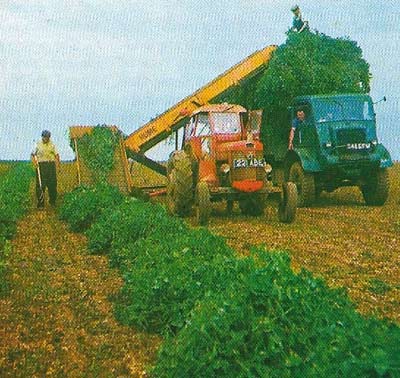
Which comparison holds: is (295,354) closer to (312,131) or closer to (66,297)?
(66,297)

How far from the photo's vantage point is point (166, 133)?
597 inches

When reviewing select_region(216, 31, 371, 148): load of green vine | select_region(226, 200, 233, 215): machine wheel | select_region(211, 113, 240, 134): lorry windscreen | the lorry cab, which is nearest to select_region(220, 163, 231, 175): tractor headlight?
select_region(211, 113, 240, 134): lorry windscreen

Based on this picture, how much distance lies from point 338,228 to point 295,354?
24.7 feet

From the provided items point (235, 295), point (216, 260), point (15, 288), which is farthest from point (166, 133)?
point (235, 295)

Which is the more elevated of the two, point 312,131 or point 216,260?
point 312,131

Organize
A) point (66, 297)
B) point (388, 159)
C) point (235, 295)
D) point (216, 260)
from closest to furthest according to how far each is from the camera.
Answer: point (235, 295), point (216, 260), point (66, 297), point (388, 159)

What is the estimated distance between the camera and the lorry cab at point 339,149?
1380cm

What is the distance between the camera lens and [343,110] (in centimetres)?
1405

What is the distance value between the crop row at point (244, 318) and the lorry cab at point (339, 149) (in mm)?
7273

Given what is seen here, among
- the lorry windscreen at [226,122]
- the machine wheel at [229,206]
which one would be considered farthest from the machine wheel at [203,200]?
the machine wheel at [229,206]

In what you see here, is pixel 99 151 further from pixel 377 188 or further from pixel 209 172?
pixel 377 188

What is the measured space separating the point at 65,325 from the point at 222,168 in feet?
20.6

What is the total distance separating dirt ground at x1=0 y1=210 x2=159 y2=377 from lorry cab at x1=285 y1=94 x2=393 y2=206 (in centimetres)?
638

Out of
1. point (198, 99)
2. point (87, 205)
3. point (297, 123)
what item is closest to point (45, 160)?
point (87, 205)
